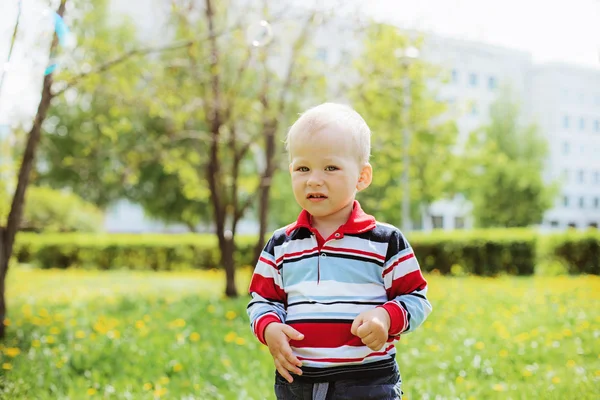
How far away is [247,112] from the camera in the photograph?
8.45m

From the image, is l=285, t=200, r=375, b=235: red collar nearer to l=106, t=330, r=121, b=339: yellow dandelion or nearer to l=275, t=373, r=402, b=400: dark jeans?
l=275, t=373, r=402, b=400: dark jeans

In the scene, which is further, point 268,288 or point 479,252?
point 479,252

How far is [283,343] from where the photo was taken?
1840mm

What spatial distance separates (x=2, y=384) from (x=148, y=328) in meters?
2.09

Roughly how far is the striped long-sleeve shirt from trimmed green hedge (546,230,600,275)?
12.3m

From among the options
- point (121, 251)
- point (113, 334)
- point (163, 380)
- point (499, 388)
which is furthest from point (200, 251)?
point (499, 388)

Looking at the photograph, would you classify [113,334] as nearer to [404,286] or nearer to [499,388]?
[499,388]

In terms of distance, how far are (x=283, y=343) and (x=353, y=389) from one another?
25 cm

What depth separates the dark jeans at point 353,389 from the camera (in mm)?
1888

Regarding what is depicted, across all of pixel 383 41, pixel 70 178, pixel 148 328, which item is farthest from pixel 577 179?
pixel 148 328

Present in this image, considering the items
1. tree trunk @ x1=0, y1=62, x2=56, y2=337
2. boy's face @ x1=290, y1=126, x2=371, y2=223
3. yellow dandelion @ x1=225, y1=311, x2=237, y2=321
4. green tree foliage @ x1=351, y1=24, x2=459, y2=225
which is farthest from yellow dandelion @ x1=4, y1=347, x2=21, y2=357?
green tree foliage @ x1=351, y1=24, x2=459, y2=225

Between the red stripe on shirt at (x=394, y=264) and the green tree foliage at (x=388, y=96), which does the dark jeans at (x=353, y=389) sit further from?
the green tree foliage at (x=388, y=96)

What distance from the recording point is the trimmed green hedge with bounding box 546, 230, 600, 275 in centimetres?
1301

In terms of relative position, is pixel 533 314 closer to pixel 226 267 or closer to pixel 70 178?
pixel 226 267
